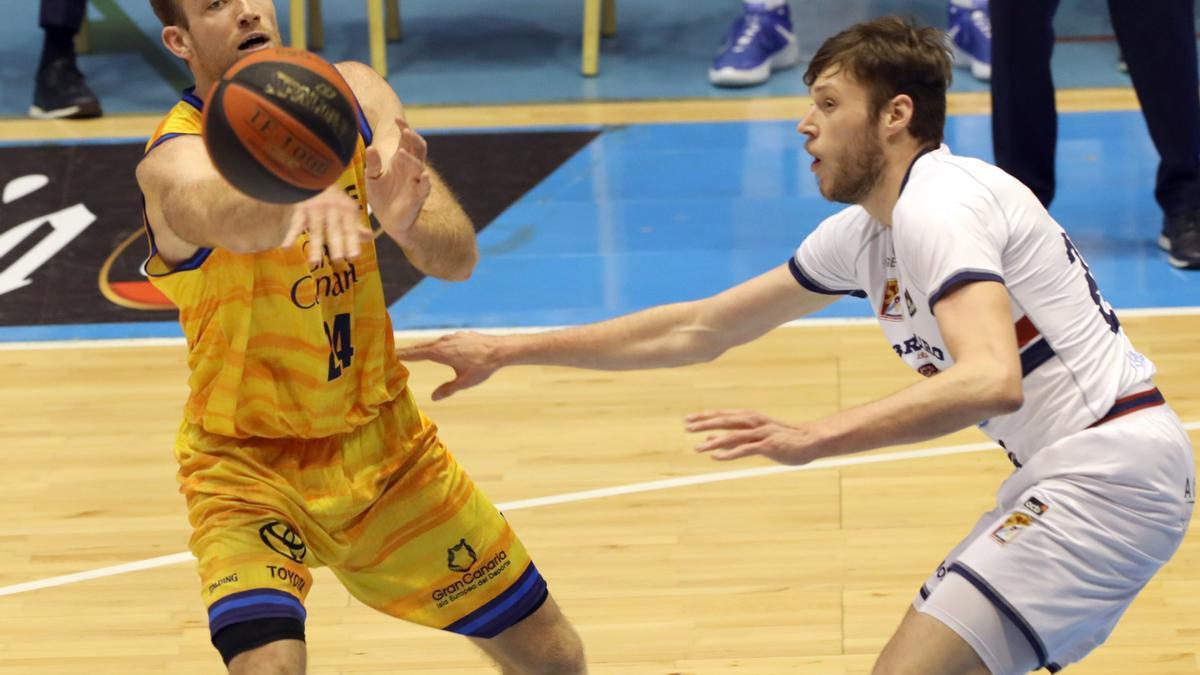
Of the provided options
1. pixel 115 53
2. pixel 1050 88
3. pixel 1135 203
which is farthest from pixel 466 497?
pixel 115 53

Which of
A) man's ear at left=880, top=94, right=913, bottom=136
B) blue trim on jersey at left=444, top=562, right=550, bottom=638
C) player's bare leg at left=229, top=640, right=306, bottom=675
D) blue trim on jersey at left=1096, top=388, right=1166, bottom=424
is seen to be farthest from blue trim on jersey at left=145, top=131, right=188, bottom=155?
blue trim on jersey at left=1096, top=388, right=1166, bottom=424

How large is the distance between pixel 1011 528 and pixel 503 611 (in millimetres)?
1204

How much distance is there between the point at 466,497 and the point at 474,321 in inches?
127

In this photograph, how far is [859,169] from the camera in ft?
12.4

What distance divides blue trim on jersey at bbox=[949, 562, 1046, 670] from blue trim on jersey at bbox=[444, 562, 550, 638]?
105 cm

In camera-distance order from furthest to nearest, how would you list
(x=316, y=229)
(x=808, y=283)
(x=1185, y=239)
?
1. (x=1185, y=239)
2. (x=808, y=283)
3. (x=316, y=229)

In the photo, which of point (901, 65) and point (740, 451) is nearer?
point (740, 451)

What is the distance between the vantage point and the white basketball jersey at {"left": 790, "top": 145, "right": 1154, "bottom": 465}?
3.49 meters

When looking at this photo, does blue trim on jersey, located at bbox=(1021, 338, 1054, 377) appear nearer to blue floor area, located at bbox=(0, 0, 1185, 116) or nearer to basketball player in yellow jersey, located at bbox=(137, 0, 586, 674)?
basketball player in yellow jersey, located at bbox=(137, 0, 586, 674)

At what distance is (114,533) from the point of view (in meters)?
5.75

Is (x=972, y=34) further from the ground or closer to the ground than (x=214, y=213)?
closer to the ground

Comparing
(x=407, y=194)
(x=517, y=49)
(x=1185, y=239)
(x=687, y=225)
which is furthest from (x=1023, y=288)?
(x=517, y=49)

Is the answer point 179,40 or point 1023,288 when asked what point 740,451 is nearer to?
point 1023,288

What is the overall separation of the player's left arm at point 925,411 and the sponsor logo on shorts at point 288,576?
1.00 metres
